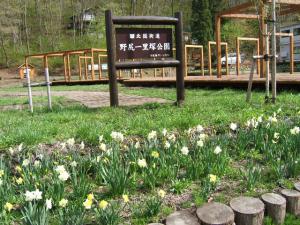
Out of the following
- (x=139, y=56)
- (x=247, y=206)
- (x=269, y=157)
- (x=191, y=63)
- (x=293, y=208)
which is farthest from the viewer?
(x=191, y=63)

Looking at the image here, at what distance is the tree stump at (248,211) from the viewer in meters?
2.48

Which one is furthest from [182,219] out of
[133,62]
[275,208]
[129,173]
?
[133,62]

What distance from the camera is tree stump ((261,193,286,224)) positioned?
8.66ft

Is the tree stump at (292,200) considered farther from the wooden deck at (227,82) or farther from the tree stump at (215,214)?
the wooden deck at (227,82)

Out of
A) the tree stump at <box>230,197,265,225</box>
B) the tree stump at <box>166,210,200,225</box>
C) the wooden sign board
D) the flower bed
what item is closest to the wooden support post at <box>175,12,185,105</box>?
the wooden sign board

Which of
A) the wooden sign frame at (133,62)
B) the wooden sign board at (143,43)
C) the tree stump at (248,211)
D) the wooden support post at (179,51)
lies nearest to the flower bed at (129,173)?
the tree stump at (248,211)

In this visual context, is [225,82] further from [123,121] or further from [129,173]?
[129,173]

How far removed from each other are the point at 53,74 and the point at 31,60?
4923mm

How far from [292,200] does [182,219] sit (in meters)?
0.87

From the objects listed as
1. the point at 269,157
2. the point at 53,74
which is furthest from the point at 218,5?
the point at 269,157

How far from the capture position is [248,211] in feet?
8.18

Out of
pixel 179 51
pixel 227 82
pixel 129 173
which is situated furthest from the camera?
pixel 227 82

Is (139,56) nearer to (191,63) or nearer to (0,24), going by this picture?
(191,63)

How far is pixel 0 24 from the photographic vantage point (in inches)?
1678
